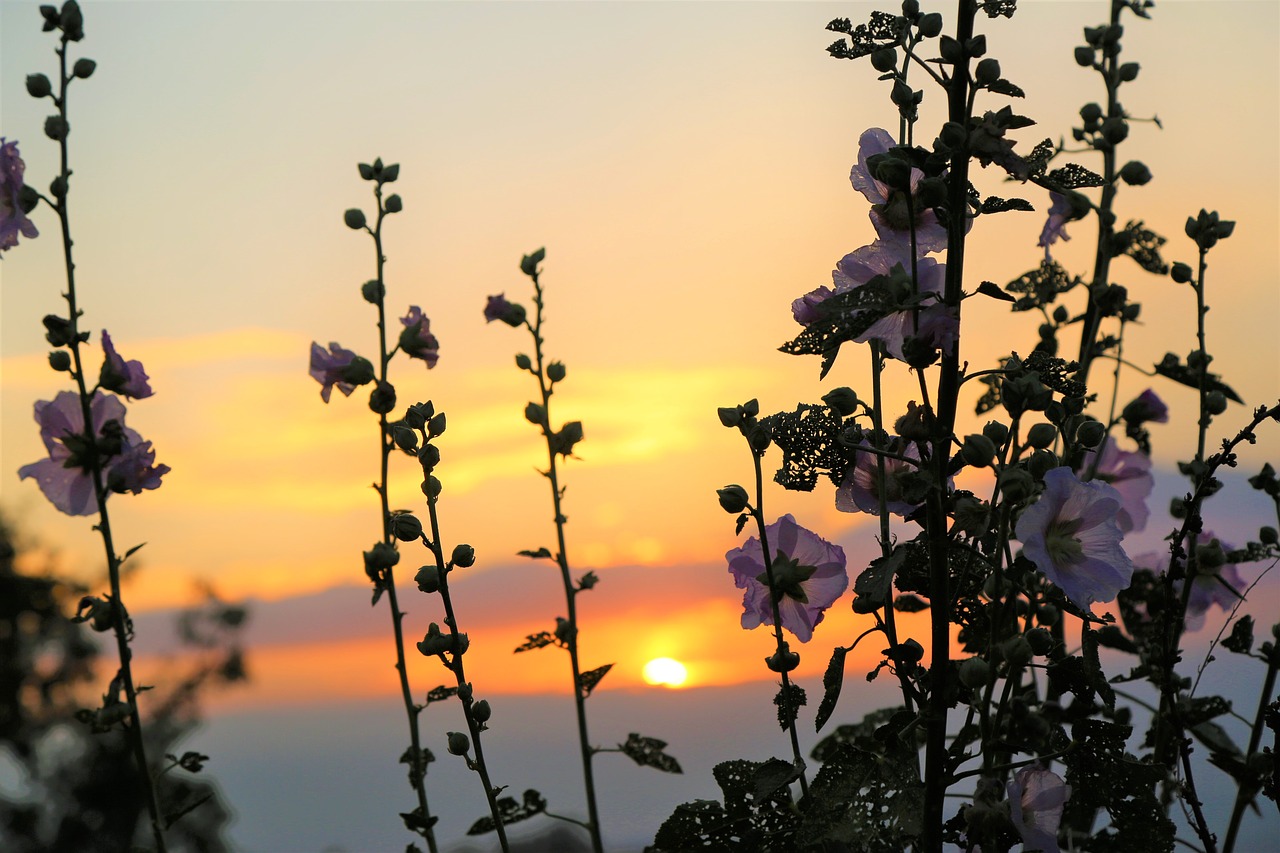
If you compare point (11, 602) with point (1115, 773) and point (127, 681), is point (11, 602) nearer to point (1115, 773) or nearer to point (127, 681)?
point (127, 681)

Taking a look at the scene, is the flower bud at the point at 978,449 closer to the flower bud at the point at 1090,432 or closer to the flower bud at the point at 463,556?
the flower bud at the point at 1090,432

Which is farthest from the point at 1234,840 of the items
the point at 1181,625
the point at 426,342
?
the point at 426,342

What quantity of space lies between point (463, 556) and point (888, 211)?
617 mm

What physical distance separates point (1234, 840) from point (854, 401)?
0.90 meters

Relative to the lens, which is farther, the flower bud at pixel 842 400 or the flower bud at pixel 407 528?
the flower bud at pixel 407 528

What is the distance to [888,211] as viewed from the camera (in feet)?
3.84

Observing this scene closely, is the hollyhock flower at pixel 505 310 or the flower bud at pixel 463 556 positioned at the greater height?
the hollyhock flower at pixel 505 310

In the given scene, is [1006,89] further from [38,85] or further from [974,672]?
[38,85]

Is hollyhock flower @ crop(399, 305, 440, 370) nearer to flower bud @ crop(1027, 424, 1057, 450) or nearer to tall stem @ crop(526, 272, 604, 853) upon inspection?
tall stem @ crop(526, 272, 604, 853)

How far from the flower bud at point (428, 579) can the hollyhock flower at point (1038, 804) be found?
661 mm

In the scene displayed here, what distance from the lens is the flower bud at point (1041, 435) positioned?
1.06 m

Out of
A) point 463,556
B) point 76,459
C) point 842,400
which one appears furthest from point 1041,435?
point 76,459

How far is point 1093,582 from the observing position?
44.1 inches

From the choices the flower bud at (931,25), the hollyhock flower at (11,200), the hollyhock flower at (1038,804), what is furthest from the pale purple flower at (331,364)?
the hollyhock flower at (1038,804)
